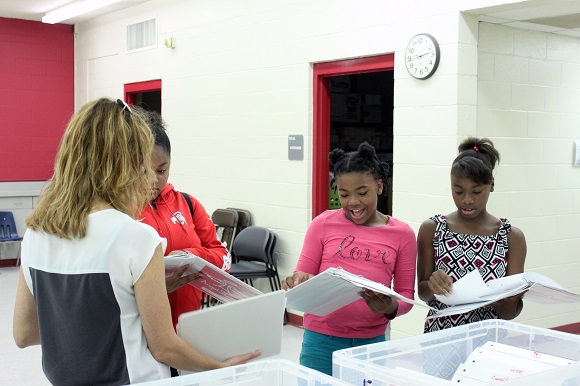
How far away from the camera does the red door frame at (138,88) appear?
7.66m

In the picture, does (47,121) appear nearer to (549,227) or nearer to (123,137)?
(549,227)

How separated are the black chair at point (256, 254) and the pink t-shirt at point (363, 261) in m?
3.24

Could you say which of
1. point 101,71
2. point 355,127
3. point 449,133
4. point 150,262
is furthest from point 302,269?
point 101,71

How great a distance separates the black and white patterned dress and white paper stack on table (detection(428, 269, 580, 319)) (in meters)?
0.18

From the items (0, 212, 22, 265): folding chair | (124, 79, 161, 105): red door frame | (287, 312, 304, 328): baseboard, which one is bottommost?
(287, 312, 304, 328): baseboard

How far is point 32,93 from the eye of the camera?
358 inches

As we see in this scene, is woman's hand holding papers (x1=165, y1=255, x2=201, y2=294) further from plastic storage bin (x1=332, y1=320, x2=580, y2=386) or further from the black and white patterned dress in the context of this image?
the black and white patterned dress

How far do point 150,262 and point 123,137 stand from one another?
301mm

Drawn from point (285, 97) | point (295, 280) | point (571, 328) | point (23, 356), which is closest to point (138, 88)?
point (285, 97)

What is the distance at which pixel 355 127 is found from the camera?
23.6ft

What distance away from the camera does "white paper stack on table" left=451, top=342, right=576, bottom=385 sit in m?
1.76

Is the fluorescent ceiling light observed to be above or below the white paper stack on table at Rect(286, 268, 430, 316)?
above

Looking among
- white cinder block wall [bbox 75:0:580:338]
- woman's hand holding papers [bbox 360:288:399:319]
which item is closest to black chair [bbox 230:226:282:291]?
white cinder block wall [bbox 75:0:580:338]

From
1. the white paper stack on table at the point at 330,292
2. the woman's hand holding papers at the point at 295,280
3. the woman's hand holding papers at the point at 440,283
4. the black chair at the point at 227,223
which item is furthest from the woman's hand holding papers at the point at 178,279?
the black chair at the point at 227,223
